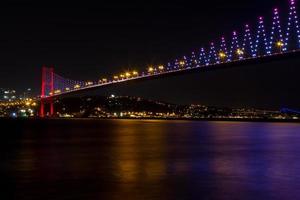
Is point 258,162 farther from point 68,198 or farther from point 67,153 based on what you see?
point 68,198

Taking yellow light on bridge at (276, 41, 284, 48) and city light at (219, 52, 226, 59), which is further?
city light at (219, 52, 226, 59)

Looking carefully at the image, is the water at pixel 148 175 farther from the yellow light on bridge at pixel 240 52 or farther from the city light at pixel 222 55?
the city light at pixel 222 55

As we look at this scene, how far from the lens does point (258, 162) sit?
16.5 metres

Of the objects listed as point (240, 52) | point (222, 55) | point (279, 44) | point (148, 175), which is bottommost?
point (148, 175)

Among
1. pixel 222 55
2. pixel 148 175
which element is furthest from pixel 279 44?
pixel 148 175

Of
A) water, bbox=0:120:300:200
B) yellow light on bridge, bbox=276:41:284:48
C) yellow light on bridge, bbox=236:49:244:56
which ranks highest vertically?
yellow light on bridge, bbox=236:49:244:56

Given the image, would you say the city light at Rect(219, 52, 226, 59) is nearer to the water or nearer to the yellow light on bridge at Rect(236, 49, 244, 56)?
the yellow light on bridge at Rect(236, 49, 244, 56)

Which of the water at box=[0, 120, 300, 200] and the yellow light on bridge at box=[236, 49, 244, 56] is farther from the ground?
the yellow light on bridge at box=[236, 49, 244, 56]

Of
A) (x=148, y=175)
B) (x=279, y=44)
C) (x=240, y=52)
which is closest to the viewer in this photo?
(x=148, y=175)

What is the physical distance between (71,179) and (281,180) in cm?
441

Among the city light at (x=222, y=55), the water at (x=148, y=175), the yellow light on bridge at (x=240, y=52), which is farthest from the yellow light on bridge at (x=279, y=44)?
the water at (x=148, y=175)

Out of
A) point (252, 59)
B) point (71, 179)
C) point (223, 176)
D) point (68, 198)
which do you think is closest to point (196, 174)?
point (223, 176)

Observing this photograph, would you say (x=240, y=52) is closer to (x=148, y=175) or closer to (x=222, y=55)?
(x=222, y=55)

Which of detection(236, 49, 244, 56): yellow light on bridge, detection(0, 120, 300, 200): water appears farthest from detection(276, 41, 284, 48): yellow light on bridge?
detection(0, 120, 300, 200): water
